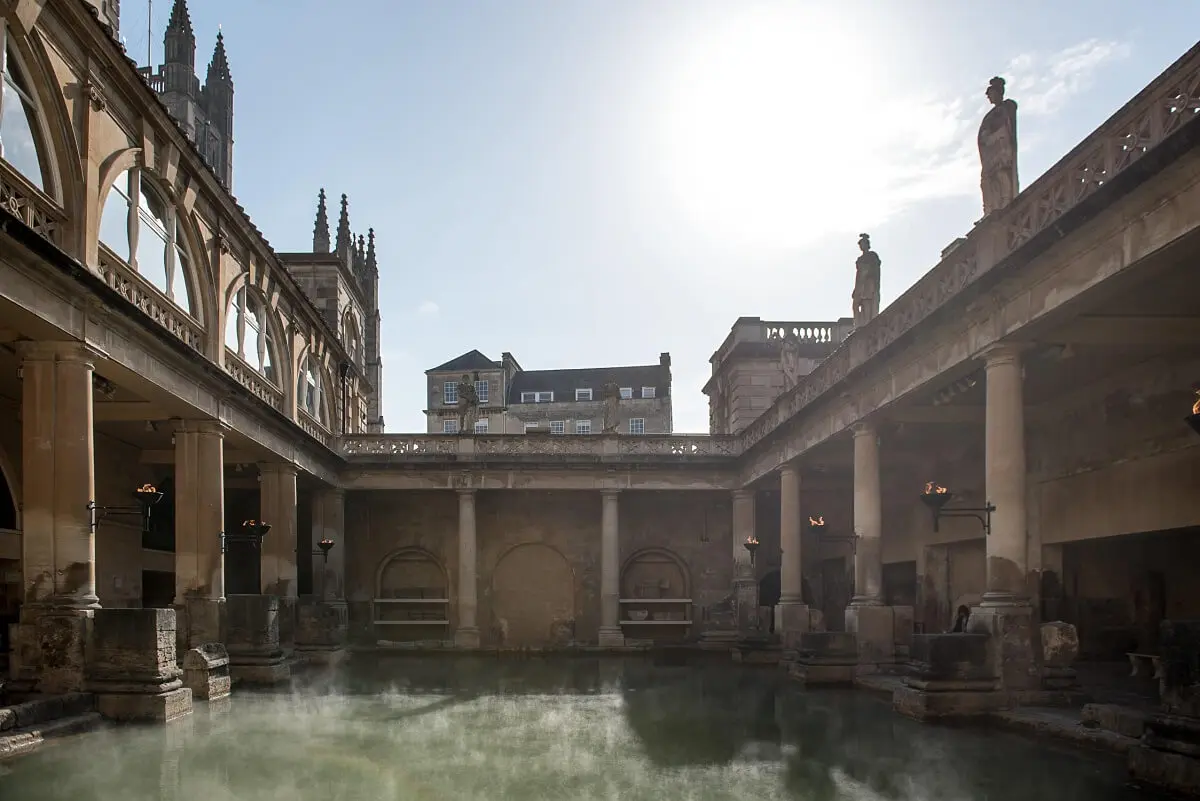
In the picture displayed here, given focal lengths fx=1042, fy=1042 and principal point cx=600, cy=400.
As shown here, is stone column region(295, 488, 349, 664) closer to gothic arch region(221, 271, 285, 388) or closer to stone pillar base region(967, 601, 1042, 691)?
gothic arch region(221, 271, 285, 388)

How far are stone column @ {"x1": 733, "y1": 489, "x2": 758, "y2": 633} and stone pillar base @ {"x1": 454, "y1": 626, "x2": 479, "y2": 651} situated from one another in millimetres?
7635

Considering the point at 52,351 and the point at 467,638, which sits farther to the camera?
the point at 467,638

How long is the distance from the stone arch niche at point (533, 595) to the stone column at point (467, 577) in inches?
99.3

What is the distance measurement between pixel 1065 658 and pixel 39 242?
13.3m

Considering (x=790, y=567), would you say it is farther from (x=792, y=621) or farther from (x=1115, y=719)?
(x=1115, y=719)

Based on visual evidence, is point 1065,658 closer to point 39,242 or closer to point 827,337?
point 39,242

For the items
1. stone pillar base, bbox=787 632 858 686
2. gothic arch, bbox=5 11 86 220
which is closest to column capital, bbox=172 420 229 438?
gothic arch, bbox=5 11 86 220

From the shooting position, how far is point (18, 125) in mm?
12742

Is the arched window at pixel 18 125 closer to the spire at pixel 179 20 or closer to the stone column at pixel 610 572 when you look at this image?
the stone column at pixel 610 572

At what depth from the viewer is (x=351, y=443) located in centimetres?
3112

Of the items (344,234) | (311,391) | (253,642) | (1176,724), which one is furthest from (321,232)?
(1176,724)

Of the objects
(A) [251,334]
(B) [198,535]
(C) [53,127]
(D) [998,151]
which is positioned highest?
(C) [53,127]

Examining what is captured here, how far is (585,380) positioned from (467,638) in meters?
44.6

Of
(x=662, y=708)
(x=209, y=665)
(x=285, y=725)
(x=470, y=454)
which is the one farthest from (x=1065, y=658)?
(x=470, y=454)
